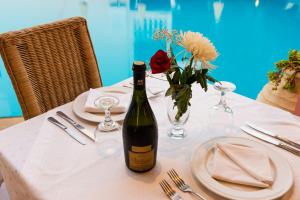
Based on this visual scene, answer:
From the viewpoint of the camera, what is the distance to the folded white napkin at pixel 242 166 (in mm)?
643

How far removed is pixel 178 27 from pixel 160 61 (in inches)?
151

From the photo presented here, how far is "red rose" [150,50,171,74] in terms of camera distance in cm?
67

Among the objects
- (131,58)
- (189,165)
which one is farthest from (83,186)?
(131,58)

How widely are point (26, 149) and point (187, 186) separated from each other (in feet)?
1.42

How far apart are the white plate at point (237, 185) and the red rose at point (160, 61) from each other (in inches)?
9.2

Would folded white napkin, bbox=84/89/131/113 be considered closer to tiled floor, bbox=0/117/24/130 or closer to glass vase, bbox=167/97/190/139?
glass vase, bbox=167/97/190/139

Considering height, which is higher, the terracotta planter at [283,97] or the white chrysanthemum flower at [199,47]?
the white chrysanthemum flower at [199,47]

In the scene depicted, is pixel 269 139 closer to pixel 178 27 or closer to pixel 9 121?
pixel 9 121

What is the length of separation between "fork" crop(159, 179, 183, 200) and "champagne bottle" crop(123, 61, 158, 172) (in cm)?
6

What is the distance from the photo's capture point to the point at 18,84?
105cm

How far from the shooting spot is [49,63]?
3.83 ft

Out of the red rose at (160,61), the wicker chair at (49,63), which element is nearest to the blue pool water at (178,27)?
the wicker chair at (49,63)

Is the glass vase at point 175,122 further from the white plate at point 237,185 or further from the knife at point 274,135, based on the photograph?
the knife at point 274,135

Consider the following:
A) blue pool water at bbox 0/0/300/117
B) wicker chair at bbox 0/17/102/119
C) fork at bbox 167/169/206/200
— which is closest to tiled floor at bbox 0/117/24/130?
blue pool water at bbox 0/0/300/117
